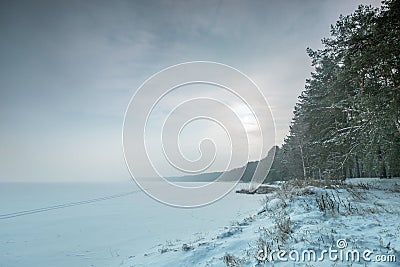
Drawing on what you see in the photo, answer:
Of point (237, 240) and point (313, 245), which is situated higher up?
point (313, 245)

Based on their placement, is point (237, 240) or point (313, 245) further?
point (237, 240)

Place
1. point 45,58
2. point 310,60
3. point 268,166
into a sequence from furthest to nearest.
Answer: point 268,166 → point 310,60 → point 45,58

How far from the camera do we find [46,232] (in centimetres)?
1266

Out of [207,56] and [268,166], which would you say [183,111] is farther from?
[268,166]

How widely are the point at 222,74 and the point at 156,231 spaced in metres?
8.60

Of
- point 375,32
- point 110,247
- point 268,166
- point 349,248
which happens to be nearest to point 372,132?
point 375,32

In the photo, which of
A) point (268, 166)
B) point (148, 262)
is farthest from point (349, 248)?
point (268, 166)

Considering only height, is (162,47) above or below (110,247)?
above

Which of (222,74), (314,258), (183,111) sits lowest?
(314,258)

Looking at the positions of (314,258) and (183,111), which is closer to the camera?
(314,258)

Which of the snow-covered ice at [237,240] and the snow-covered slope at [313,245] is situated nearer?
the snow-covered slope at [313,245]

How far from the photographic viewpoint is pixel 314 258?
4.25 metres

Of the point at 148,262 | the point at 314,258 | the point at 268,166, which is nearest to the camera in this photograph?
the point at 314,258

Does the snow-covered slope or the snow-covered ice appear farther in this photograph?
the snow-covered ice
